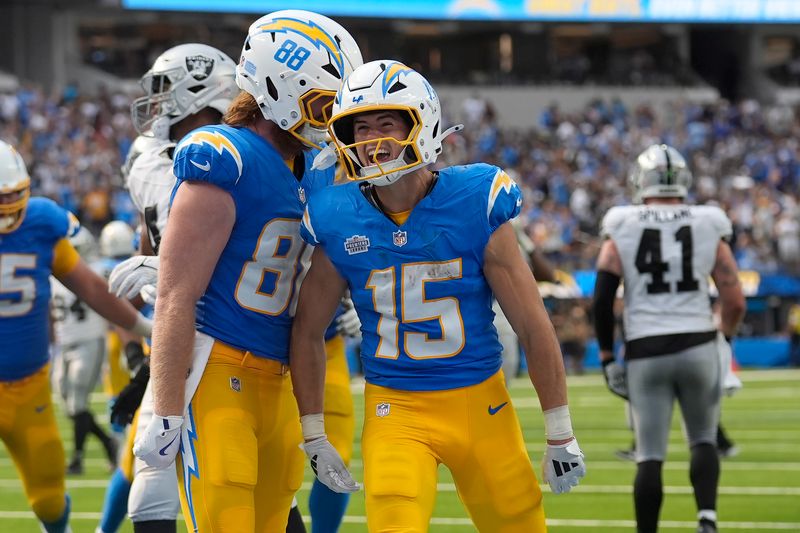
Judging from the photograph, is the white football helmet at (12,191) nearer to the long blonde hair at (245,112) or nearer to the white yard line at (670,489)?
the long blonde hair at (245,112)

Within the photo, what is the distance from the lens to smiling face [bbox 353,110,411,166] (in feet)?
12.5

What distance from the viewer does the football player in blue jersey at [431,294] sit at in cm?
383

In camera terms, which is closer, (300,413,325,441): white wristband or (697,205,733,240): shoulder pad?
(300,413,325,441): white wristband

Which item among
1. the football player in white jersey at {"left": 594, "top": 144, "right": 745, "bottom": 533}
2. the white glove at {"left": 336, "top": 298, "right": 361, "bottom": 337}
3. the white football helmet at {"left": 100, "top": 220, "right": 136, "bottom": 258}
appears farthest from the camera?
the white football helmet at {"left": 100, "top": 220, "right": 136, "bottom": 258}

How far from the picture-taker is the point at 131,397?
475 cm

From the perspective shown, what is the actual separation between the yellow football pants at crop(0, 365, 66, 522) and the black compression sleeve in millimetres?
2711

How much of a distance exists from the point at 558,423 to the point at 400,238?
0.72 metres

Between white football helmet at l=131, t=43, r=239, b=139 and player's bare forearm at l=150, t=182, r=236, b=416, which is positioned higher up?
white football helmet at l=131, t=43, r=239, b=139

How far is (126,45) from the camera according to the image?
3122cm

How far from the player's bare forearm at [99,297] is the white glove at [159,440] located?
1.81 meters

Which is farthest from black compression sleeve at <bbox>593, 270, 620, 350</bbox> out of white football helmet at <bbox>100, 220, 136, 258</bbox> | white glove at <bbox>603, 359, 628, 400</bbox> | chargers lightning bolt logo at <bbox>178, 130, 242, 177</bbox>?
white football helmet at <bbox>100, 220, 136, 258</bbox>

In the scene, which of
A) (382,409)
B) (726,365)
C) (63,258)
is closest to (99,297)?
(63,258)

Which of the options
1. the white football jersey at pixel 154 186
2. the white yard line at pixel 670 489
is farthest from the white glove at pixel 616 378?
the white football jersey at pixel 154 186

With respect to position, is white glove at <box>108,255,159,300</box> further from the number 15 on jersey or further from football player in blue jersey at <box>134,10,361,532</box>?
the number 15 on jersey
